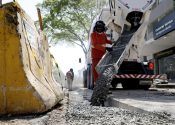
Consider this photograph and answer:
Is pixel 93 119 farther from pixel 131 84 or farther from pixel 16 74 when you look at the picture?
pixel 131 84

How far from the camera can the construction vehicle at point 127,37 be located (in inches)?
466

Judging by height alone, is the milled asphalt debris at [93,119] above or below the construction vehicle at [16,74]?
below

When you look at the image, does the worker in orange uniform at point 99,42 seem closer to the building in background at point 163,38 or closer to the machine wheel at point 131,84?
the machine wheel at point 131,84

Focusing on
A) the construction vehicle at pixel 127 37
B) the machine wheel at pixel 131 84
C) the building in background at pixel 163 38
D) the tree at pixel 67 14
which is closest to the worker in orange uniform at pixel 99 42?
the construction vehicle at pixel 127 37

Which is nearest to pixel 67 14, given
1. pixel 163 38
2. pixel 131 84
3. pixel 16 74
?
pixel 163 38

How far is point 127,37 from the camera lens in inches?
489

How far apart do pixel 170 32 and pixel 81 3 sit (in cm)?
1146

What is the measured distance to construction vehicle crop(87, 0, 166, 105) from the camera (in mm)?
11828

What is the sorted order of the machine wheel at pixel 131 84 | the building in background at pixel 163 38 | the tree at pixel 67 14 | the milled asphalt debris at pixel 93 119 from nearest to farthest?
the milled asphalt debris at pixel 93 119 < the machine wheel at pixel 131 84 < the building in background at pixel 163 38 < the tree at pixel 67 14

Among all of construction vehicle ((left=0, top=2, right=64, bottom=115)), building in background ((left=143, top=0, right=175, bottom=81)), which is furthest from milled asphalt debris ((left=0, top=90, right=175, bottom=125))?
building in background ((left=143, top=0, right=175, bottom=81))

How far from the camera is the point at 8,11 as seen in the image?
6035 mm

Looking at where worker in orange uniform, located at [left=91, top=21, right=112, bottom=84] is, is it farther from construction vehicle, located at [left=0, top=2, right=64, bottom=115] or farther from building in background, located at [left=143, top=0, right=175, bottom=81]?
building in background, located at [left=143, top=0, right=175, bottom=81]

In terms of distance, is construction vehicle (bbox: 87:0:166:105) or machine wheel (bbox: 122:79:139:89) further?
machine wheel (bbox: 122:79:139:89)

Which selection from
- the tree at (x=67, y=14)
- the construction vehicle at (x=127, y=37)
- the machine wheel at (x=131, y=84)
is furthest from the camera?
the tree at (x=67, y=14)
